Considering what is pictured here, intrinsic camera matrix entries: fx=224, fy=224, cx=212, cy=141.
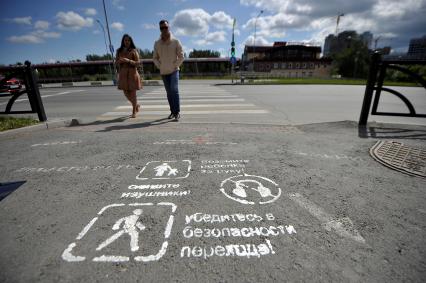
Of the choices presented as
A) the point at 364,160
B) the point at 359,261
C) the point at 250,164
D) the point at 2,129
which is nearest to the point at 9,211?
the point at 250,164

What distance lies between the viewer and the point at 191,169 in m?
3.14

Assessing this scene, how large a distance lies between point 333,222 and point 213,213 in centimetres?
110

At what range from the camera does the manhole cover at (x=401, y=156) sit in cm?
310

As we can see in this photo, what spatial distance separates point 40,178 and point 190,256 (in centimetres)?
247

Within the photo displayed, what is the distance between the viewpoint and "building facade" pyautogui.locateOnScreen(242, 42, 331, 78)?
67.2 m

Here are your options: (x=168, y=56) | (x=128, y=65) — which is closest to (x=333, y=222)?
(x=168, y=56)

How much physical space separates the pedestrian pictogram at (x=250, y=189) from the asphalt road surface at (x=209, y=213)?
0.01 meters

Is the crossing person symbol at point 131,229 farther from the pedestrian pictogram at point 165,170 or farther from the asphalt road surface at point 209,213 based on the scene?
the pedestrian pictogram at point 165,170

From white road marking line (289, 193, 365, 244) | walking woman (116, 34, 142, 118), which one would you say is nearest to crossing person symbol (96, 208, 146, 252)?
white road marking line (289, 193, 365, 244)

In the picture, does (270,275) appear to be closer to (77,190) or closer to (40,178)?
(77,190)

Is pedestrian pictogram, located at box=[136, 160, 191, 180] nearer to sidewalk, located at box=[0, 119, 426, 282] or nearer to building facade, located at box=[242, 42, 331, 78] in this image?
sidewalk, located at box=[0, 119, 426, 282]

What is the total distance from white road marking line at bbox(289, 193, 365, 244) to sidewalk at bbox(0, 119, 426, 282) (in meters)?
0.01

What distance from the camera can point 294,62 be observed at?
2655 inches

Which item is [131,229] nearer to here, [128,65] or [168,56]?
[168,56]
